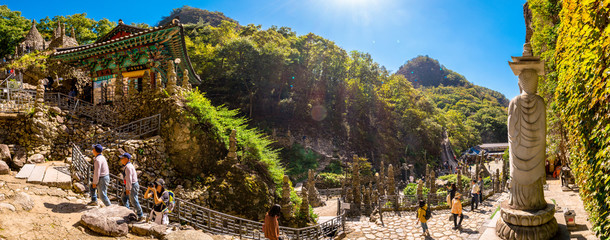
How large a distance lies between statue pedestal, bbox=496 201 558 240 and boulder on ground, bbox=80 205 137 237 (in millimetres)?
7295

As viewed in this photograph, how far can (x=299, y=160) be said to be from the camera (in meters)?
32.7

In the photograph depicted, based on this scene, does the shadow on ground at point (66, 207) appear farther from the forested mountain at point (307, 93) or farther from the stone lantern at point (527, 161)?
the forested mountain at point (307, 93)

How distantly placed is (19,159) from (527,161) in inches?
548

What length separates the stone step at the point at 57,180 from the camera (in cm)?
732

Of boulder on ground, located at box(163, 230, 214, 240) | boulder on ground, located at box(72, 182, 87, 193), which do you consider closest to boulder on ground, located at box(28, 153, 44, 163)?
boulder on ground, located at box(72, 182, 87, 193)

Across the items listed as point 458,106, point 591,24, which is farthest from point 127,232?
point 458,106

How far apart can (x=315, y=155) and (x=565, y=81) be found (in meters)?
29.9

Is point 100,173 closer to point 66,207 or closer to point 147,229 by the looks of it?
point 66,207

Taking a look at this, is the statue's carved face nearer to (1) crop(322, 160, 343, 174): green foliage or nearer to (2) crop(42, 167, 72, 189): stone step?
(2) crop(42, 167, 72, 189): stone step

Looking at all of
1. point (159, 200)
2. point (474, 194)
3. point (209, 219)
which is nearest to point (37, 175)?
point (159, 200)

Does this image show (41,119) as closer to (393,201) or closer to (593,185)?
(593,185)

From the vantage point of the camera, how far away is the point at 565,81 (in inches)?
198

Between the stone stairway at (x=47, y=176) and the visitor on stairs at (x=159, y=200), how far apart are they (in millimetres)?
2807

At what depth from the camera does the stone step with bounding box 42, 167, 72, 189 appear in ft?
24.0
